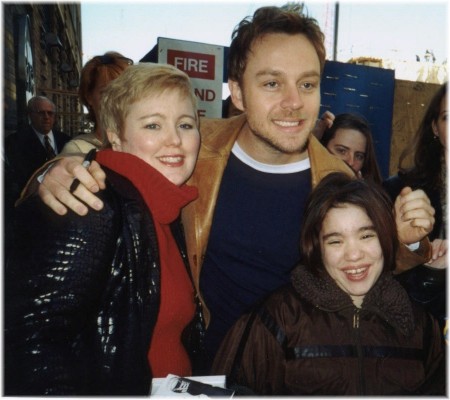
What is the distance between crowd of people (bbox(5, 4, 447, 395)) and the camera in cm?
116

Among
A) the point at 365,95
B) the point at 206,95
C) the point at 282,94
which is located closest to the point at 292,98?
the point at 282,94

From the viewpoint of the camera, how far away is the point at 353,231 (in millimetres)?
1847

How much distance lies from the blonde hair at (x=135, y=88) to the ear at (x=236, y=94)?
2.26 feet

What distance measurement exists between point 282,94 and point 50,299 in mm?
1490

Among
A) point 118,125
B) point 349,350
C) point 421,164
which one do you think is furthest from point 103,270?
point 421,164

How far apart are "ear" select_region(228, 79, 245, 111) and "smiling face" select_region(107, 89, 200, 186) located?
2.36 ft

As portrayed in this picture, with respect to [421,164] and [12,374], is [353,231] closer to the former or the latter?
[421,164]

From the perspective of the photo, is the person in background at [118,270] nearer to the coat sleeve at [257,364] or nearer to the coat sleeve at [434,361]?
the coat sleeve at [257,364]

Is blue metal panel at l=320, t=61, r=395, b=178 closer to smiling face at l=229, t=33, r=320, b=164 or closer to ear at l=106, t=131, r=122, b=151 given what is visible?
smiling face at l=229, t=33, r=320, b=164

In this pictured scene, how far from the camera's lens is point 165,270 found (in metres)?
1.44

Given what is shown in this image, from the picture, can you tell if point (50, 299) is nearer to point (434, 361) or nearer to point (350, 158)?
point (434, 361)

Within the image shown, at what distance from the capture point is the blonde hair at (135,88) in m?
1.58

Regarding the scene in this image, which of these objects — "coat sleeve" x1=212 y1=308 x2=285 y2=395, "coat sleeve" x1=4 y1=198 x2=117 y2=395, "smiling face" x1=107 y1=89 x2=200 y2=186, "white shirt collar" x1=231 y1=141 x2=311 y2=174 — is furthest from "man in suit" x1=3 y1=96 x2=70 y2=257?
"white shirt collar" x1=231 y1=141 x2=311 y2=174

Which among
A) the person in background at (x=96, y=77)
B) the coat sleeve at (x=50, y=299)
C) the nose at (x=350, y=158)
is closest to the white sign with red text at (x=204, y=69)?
the nose at (x=350, y=158)
